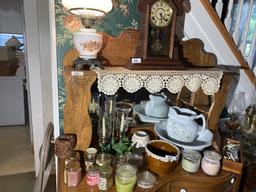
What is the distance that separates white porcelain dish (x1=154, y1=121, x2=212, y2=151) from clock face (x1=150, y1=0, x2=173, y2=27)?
0.52 meters

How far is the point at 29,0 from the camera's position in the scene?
1689mm

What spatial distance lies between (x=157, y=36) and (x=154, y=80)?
0.21 meters

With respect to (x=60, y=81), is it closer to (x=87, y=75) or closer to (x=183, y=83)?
(x=87, y=75)

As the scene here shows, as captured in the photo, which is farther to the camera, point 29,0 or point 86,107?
point 29,0

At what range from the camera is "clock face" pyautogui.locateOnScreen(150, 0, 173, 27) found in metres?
0.96

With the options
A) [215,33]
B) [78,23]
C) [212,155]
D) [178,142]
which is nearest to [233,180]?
[212,155]

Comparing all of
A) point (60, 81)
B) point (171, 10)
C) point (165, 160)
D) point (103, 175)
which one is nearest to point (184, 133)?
point (165, 160)

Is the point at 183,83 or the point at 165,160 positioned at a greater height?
the point at 183,83

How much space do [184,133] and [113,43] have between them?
0.58m

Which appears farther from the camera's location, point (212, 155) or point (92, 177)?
point (212, 155)

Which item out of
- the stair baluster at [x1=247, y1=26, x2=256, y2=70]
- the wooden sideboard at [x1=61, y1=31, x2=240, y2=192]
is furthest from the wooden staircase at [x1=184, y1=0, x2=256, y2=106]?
the wooden sideboard at [x1=61, y1=31, x2=240, y2=192]

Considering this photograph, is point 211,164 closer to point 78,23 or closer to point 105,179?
point 105,179

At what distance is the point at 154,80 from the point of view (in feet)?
3.23

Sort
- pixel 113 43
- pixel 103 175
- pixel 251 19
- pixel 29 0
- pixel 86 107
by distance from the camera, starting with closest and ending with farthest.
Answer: pixel 103 175 < pixel 86 107 < pixel 113 43 < pixel 251 19 < pixel 29 0
